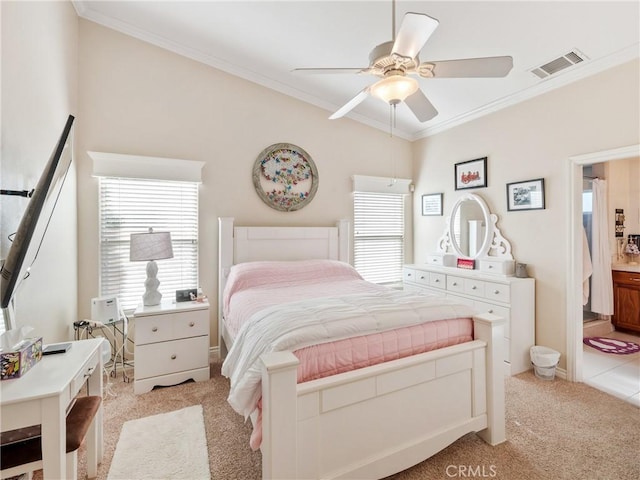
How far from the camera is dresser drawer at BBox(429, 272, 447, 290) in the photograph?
3596mm

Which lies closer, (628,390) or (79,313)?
(628,390)

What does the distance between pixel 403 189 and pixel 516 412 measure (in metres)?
3.00

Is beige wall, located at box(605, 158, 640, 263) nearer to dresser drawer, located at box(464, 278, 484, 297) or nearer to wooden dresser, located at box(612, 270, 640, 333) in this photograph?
wooden dresser, located at box(612, 270, 640, 333)

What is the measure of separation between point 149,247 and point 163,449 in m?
1.53

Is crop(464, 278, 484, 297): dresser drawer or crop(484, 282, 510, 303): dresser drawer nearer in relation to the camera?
crop(484, 282, 510, 303): dresser drawer

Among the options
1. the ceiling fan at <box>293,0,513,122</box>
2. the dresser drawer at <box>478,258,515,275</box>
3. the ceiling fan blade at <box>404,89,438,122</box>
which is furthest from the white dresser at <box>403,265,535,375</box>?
the ceiling fan at <box>293,0,513,122</box>

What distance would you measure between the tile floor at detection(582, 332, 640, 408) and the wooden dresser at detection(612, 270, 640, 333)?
2.46ft

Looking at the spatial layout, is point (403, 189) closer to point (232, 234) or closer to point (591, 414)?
point (232, 234)

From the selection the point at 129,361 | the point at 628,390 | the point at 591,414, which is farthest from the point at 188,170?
the point at 628,390

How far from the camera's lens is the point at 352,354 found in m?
1.61

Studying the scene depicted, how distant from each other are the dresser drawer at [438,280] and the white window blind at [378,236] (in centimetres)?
78

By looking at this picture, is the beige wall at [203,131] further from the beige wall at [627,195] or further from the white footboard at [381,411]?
the beige wall at [627,195]

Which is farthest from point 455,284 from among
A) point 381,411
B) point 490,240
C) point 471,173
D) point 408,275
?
point 381,411

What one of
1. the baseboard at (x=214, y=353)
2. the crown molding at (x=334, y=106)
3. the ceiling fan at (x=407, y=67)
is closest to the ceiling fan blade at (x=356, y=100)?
the ceiling fan at (x=407, y=67)
